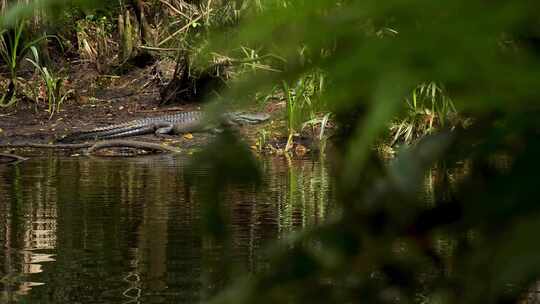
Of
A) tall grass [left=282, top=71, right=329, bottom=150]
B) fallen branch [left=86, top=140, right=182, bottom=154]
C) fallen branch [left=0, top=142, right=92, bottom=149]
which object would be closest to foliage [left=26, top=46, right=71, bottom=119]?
fallen branch [left=0, top=142, right=92, bottom=149]

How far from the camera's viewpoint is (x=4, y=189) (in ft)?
24.4

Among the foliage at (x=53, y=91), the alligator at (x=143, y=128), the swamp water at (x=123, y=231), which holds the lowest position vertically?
the swamp water at (x=123, y=231)

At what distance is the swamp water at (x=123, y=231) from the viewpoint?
12.6 feet

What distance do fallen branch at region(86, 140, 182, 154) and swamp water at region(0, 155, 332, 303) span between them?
2.48 meters

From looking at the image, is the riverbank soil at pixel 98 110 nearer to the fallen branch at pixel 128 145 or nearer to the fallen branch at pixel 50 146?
the fallen branch at pixel 50 146

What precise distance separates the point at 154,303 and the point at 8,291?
547 mm

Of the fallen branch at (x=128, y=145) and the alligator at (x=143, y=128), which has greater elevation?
the alligator at (x=143, y=128)

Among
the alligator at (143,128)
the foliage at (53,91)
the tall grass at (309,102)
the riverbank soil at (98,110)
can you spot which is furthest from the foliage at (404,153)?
the foliage at (53,91)

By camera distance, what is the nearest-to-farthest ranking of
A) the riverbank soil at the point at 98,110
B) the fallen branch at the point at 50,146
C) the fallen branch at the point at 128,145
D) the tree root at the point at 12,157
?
the tree root at the point at 12,157 → the fallen branch at the point at 128,145 → the fallen branch at the point at 50,146 → the riverbank soil at the point at 98,110

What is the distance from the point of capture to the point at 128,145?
11555 mm

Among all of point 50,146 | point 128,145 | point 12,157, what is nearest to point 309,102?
point 12,157

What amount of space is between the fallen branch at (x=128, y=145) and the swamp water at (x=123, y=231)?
8.13 ft

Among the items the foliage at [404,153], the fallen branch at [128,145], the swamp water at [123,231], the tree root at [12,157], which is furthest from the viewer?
the fallen branch at [128,145]

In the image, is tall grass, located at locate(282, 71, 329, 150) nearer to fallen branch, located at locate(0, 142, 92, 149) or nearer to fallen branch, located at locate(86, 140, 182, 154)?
fallen branch, located at locate(86, 140, 182, 154)
